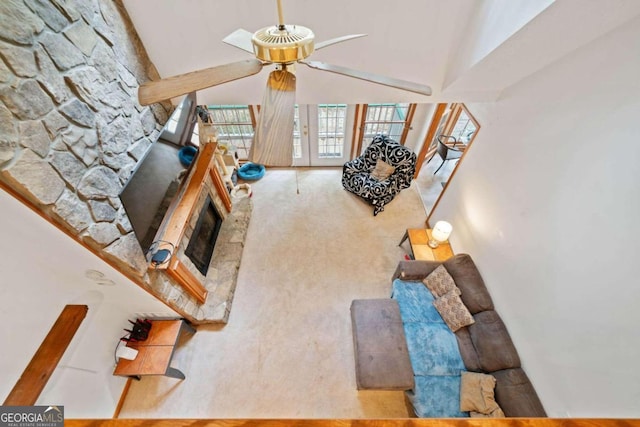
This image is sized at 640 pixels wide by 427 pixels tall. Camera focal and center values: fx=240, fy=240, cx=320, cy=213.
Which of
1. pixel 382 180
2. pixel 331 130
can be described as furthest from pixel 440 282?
pixel 331 130

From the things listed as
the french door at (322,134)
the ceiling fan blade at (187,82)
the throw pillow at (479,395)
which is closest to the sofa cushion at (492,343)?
the throw pillow at (479,395)

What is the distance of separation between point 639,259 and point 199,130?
11.5 ft

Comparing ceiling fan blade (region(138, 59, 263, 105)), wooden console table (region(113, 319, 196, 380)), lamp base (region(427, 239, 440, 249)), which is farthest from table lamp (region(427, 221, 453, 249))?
wooden console table (region(113, 319, 196, 380))

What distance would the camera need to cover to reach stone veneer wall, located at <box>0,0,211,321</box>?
117 cm

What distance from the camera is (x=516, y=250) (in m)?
2.04

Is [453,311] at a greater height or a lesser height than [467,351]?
greater

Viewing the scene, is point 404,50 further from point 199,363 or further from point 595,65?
point 199,363

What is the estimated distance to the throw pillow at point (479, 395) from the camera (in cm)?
187

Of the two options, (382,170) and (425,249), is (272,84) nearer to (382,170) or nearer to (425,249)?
(425,249)

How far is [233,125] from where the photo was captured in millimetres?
4133

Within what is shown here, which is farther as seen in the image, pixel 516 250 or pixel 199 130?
pixel 199 130

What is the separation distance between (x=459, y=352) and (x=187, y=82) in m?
2.85

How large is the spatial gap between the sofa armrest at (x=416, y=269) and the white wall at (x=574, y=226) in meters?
0.56

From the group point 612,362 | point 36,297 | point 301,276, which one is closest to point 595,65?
point 612,362
